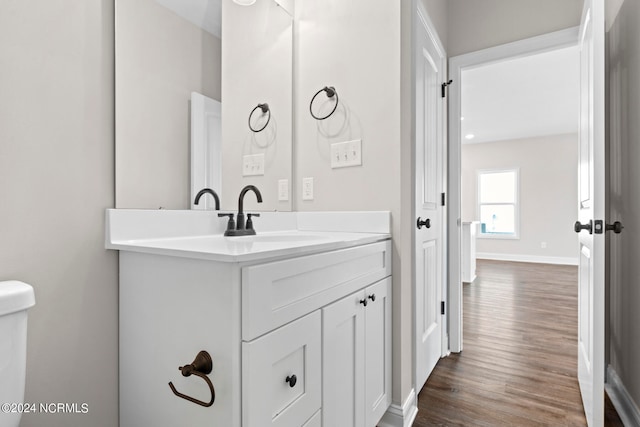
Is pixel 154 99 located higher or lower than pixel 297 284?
higher

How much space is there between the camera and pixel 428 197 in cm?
197

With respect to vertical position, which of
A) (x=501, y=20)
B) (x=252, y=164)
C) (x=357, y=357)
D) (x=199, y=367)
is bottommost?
(x=357, y=357)

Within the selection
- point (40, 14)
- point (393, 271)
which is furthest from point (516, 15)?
point (40, 14)

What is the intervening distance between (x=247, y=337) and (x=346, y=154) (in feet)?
3.50

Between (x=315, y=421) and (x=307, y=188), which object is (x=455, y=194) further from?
(x=315, y=421)

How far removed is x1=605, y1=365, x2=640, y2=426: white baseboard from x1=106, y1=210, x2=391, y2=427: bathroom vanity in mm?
1198

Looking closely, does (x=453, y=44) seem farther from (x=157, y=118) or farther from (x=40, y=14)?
(x=40, y=14)

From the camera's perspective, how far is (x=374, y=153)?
5.10 feet

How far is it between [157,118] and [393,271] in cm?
115

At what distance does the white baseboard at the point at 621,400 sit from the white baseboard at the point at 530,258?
18.5ft

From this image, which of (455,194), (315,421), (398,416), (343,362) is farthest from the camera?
(455,194)

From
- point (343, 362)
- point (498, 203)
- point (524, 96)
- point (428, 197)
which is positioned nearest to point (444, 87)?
point (428, 197)

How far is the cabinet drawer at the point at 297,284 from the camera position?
793 millimetres

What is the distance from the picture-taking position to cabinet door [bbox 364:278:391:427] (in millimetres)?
1320
